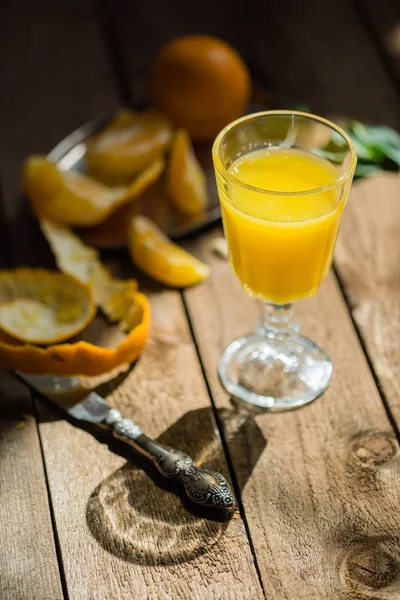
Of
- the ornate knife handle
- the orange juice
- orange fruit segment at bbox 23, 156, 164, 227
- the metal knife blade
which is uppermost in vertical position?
the orange juice

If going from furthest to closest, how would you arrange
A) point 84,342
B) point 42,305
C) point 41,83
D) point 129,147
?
point 41,83, point 129,147, point 42,305, point 84,342

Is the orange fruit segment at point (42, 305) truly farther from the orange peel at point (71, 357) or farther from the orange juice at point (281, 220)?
the orange juice at point (281, 220)

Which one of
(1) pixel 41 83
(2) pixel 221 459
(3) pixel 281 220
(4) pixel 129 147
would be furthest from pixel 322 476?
(1) pixel 41 83

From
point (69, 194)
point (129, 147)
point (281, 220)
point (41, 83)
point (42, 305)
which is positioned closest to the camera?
point (281, 220)

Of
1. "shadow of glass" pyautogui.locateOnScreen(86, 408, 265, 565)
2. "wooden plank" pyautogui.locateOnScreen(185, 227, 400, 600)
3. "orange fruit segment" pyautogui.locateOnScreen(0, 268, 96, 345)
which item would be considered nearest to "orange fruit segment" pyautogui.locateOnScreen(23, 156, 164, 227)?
"orange fruit segment" pyautogui.locateOnScreen(0, 268, 96, 345)

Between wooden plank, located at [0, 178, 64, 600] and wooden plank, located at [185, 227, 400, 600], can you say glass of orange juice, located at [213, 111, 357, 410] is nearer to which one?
wooden plank, located at [185, 227, 400, 600]

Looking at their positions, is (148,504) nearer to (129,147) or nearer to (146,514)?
(146,514)

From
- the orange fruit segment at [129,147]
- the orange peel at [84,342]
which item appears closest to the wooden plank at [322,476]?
the orange peel at [84,342]

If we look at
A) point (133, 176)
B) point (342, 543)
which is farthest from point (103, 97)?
point (342, 543)
